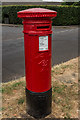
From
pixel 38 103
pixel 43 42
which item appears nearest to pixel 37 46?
pixel 43 42

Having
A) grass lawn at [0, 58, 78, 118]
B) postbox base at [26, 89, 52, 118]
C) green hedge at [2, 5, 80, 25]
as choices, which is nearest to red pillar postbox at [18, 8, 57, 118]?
postbox base at [26, 89, 52, 118]

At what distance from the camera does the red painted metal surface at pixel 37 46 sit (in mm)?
2410

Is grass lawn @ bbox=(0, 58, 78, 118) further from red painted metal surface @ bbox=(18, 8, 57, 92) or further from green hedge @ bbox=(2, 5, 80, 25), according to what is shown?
green hedge @ bbox=(2, 5, 80, 25)

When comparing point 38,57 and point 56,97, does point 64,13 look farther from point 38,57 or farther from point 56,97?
point 38,57

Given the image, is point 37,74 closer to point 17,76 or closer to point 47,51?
point 47,51

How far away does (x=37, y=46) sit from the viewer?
254 cm

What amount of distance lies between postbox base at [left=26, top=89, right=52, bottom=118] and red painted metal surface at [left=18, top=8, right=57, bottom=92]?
3.7 inches

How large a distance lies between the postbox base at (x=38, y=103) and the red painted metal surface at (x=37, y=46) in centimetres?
9

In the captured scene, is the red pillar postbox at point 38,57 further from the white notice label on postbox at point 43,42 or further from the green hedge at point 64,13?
the green hedge at point 64,13

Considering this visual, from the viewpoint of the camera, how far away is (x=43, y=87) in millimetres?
2768

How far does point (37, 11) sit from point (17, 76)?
2.84 meters

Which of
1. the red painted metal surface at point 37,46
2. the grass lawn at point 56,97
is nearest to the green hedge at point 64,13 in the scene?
the grass lawn at point 56,97

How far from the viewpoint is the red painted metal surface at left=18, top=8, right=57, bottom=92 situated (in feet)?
7.91

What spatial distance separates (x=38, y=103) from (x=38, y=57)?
2.88 ft
